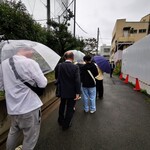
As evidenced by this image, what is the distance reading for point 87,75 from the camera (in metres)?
4.65

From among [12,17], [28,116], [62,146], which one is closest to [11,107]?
[28,116]

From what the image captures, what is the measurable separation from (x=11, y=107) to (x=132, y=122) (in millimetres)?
3441

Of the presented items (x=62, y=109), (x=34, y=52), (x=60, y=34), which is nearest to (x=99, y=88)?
(x=62, y=109)

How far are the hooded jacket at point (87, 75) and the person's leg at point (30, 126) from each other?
99.7 inches

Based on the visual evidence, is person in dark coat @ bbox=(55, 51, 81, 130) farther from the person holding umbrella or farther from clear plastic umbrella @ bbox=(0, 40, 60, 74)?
the person holding umbrella

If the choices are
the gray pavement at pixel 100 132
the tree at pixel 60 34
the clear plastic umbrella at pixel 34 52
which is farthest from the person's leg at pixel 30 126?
the tree at pixel 60 34

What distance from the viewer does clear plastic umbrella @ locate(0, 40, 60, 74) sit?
2.20 metres

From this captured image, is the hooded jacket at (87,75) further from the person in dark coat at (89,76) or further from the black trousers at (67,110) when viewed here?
the black trousers at (67,110)

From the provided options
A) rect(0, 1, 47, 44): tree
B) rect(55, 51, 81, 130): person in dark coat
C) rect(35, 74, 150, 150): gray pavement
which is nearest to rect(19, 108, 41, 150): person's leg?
rect(35, 74, 150, 150): gray pavement

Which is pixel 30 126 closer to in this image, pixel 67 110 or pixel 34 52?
pixel 34 52

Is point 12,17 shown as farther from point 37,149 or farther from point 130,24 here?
point 130,24

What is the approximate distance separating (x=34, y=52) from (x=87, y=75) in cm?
253

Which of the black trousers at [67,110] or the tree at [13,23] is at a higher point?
the tree at [13,23]

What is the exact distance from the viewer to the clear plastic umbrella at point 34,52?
2.20 meters
